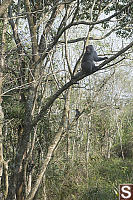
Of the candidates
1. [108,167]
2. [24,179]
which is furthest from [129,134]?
[24,179]

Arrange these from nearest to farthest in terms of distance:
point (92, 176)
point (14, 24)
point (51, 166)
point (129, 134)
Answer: point (14, 24) < point (51, 166) < point (92, 176) < point (129, 134)

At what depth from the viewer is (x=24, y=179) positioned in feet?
18.7

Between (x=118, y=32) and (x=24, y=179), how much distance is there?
13.5 feet

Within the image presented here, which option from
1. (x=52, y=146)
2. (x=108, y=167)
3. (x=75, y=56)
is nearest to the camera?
(x=52, y=146)

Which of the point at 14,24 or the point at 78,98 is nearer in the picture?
the point at 14,24

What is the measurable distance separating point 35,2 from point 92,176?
251 inches

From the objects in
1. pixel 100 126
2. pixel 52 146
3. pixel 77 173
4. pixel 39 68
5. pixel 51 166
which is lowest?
pixel 100 126

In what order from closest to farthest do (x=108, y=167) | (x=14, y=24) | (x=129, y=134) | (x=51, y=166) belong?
(x=14, y=24), (x=51, y=166), (x=108, y=167), (x=129, y=134)

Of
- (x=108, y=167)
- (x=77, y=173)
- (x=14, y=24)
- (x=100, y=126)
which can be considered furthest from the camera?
(x=100, y=126)

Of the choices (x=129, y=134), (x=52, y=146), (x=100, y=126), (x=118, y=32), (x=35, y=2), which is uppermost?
(x=35, y=2)

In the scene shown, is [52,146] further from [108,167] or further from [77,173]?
[108,167]

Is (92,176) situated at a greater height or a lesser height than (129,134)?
greater

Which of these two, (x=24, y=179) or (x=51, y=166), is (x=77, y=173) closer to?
(x=51, y=166)

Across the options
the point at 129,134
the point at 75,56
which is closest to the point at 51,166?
the point at 75,56
